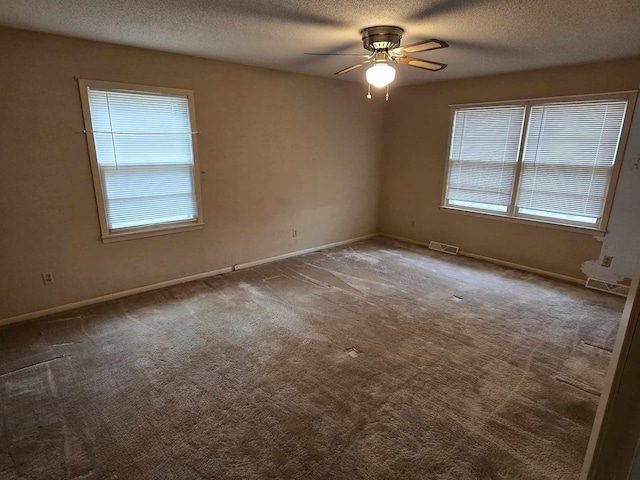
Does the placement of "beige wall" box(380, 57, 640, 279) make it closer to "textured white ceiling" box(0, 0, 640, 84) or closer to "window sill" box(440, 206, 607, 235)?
"window sill" box(440, 206, 607, 235)

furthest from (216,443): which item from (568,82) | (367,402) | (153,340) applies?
(568,82)

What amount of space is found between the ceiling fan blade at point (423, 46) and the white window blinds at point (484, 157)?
2444mm

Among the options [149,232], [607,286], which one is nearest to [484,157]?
[607,286]

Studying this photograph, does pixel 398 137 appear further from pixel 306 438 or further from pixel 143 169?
pixel 306 438

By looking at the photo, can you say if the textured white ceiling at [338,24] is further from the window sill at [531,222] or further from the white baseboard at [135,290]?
the white baseboard at [135,290]

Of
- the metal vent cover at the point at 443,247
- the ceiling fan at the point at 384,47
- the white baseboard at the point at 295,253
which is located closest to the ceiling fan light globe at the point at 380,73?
the ceiling fan at the point at 384,47

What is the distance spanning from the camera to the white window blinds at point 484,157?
4.59 meters

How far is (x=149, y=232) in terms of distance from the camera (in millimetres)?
3781

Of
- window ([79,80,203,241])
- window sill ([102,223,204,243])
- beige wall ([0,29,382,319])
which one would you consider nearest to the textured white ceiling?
beige wall ([0,29,382,319])

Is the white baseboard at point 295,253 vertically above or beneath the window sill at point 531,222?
beneath

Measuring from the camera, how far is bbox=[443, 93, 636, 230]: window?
3854mm

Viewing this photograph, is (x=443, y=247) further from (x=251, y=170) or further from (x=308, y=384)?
(x=308, y=384)

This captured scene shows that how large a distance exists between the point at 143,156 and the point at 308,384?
2891mm

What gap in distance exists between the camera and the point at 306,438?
6.40 feet
